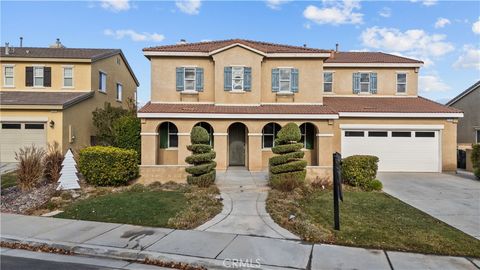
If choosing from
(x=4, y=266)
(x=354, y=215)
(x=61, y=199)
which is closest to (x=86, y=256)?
(x=4, y=266)

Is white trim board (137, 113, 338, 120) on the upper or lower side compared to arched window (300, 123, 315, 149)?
upper

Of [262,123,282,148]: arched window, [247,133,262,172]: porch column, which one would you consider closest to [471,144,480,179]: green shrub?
[262,123,282,148]: arched window

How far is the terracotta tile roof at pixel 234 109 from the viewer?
1652cm

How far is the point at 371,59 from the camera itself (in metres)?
21.4

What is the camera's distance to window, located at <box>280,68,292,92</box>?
58.9 feet

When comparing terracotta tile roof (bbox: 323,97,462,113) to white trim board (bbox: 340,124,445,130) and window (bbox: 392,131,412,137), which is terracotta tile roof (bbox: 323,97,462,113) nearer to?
white trim board (bbox: 340,124,445,130)

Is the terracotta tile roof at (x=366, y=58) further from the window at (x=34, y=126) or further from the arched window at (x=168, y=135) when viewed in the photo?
the window at (x=34, y=126)

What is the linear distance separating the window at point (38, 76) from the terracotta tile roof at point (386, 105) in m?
19.3

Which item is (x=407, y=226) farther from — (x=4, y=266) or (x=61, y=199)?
(x=61, y=199)

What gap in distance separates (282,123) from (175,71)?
6720 mm

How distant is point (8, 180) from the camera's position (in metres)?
13.5

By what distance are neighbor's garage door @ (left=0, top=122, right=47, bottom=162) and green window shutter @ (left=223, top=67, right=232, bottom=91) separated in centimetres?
1129

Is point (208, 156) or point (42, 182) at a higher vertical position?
point (208, 156)

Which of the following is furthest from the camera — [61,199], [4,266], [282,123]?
[282,123]
